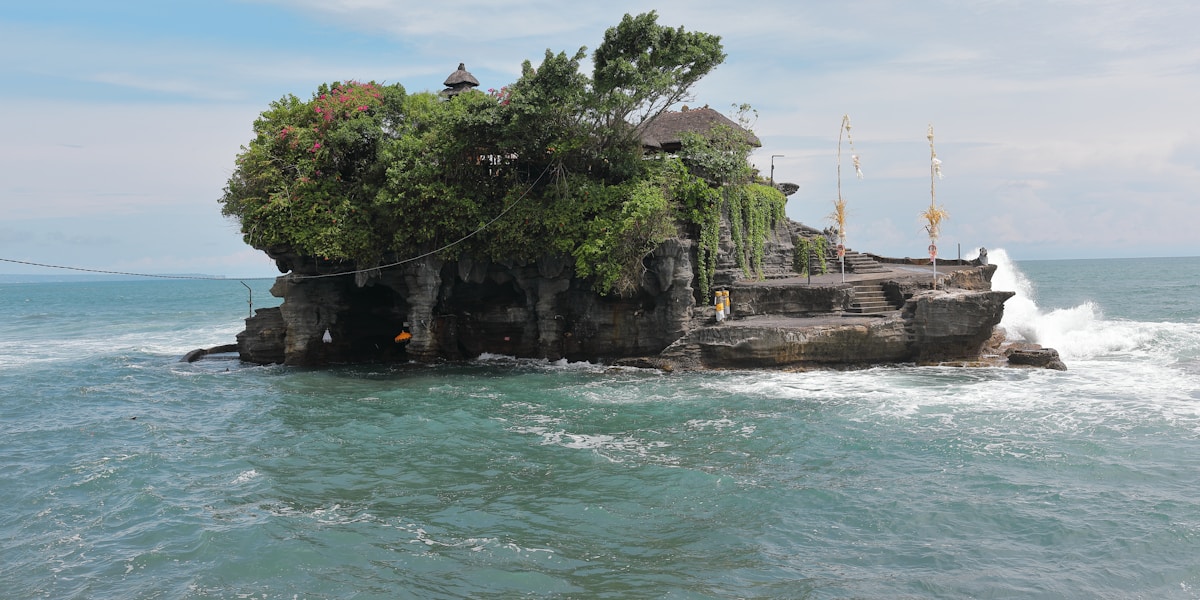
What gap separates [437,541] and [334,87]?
18.1 m

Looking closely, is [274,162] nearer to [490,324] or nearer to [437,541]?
[490,324]

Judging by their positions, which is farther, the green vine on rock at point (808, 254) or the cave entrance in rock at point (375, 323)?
the green vine on rock at point (808, 254)

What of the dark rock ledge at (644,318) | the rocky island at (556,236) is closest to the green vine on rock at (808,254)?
the dark rock ledge at (644,318)

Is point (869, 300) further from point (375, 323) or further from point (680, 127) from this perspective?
point (375, 323)

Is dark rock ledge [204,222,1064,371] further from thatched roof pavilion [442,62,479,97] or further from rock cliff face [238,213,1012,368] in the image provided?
thatched roof pavilion [442,62,479,97]

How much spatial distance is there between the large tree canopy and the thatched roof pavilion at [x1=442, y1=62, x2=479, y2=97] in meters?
7.02

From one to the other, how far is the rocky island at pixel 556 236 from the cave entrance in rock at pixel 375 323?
567 millimetres

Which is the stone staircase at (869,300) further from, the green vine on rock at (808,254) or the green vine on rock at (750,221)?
the green vine on rock at (808,254)

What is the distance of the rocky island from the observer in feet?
70.0

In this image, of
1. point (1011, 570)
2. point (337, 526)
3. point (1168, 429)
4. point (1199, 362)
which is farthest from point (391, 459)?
point (1199, 362)

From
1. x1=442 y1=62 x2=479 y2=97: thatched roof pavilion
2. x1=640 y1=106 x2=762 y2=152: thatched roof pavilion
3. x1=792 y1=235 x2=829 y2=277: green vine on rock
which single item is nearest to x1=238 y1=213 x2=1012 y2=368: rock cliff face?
x1=792 y1=235 x2=829 y2=277: green vine on rock

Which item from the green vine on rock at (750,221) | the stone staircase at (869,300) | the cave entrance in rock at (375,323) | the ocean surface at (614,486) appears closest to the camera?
the ocean surface at (614,486)

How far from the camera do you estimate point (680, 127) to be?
26.6 metres

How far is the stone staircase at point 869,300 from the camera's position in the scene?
2300cm
